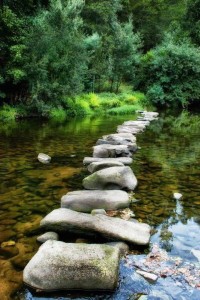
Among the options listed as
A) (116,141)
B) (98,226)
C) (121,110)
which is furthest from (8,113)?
(98,226)

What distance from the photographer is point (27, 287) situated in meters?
3.21

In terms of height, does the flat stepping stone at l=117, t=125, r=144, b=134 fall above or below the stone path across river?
below

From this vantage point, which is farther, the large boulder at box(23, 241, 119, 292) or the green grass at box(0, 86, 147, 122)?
the green grass at box(0, 86, 147, 122)

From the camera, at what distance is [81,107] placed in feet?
68.7

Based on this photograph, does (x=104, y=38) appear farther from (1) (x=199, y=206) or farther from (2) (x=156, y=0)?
(1) (x=199, y=206)

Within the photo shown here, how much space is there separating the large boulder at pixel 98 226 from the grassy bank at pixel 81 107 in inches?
507

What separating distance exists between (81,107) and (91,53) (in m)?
4.32

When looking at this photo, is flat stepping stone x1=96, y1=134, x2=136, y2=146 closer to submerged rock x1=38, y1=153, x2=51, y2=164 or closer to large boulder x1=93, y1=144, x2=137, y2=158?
large boulder x1=93, y1=144, x2=137, y2=158

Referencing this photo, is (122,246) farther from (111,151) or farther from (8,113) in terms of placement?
(8,113)

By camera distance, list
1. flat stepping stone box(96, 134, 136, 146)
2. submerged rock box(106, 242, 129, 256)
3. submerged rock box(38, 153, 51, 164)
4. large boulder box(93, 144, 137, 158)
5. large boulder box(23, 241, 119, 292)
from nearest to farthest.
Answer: large boulder box(23, 241, 119, 292) → submerged rock box(106, 242, 129, 256) → submerged rock box(38, 153, 51, 164) → large boulder box(93, 144, 137, 158) → flat stepping stone box(96, 134, 136, 146)

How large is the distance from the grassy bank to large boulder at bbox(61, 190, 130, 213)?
12.1m

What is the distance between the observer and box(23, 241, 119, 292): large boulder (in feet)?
10.4

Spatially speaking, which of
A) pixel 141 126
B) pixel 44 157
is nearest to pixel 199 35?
pixel 141 126

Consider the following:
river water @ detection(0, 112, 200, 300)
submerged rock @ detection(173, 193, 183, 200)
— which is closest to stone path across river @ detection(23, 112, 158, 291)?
river water @ detection(0, 112, 200, 300)
